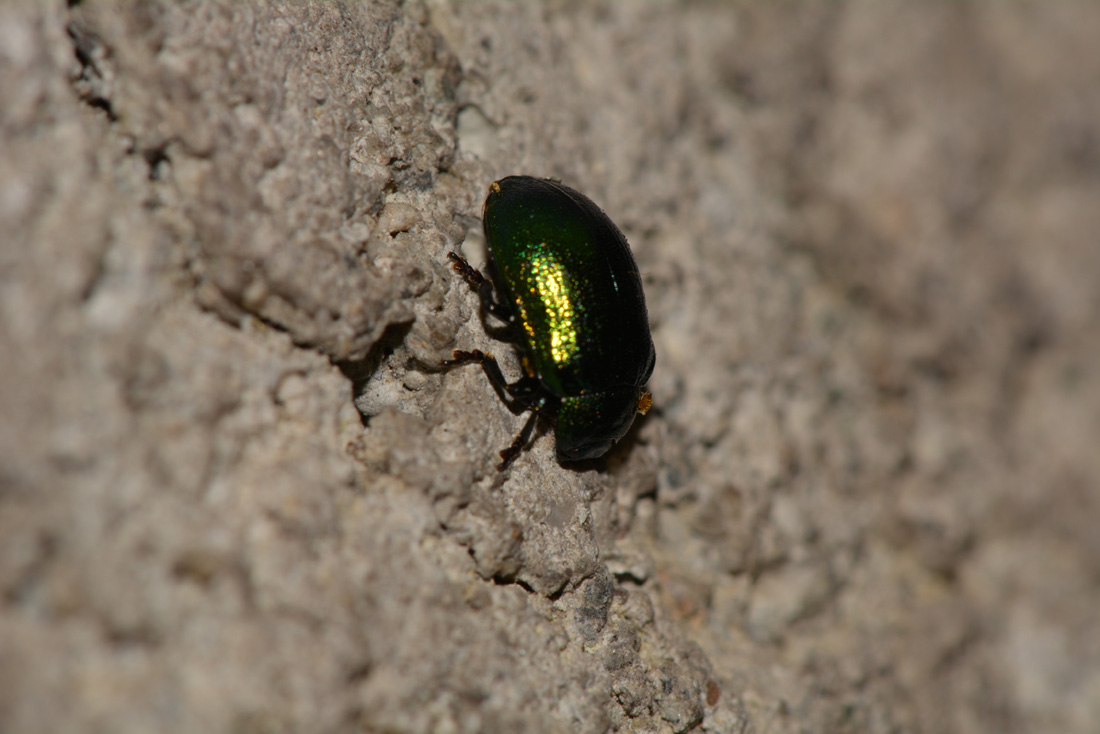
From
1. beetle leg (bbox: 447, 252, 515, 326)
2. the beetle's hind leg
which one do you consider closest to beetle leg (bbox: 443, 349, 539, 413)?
the beetle's hind leg

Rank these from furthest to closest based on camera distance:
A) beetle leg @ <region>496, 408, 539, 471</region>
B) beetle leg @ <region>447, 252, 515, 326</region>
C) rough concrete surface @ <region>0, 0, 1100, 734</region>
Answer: beetle leg @ <region>447, 252, 515, 326</region> < beetle leg @ <region>496, 408, 539, 471</region> < rough concrete surface @ <region>0, 0, 1100, 734</region>

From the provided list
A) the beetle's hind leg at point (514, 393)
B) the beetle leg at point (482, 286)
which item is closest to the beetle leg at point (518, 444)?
the beetle's hind leg at point (514, 393)

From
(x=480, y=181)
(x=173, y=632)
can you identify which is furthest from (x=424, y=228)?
(x=173, y=632)

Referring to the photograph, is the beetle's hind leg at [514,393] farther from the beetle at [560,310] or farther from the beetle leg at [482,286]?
the beetle leg at [482,286]

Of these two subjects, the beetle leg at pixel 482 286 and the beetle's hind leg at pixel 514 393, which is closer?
the beetle's hind leg at pixel 514 393

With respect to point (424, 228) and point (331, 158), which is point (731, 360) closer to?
point (424, 228)

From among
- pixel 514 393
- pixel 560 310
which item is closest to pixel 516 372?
pixel 514 393

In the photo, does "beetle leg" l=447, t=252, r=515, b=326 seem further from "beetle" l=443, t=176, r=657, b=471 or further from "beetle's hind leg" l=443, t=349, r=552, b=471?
"beetle's hind leg" l=443, t=349, r=552, b=471
